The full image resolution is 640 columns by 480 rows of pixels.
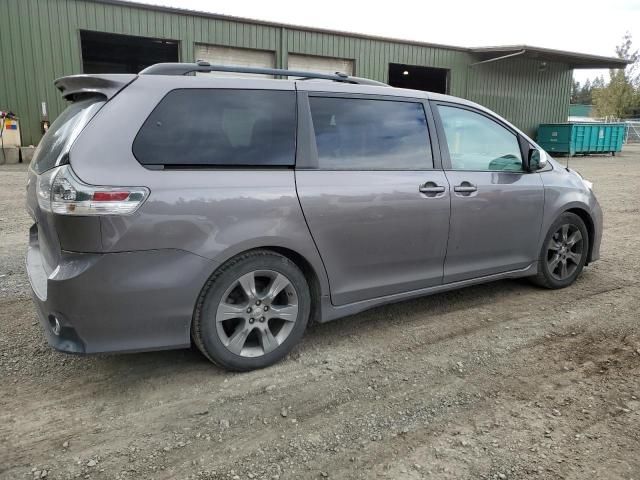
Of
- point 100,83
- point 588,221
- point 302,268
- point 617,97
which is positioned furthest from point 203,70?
point 617,97

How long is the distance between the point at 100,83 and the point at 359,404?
2.30m

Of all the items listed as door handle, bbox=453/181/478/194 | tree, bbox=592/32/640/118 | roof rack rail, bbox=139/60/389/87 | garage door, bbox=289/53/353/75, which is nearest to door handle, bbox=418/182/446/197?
door handle, bbox=453/181/478/194

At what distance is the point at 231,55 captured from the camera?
1772cm

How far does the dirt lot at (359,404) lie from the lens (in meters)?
→ 2.36

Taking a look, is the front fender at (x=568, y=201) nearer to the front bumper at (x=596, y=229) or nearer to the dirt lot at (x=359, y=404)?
the front bumper at (x=596, y=229)

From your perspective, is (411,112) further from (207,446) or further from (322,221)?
(207,446)

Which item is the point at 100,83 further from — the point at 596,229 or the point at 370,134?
the point at 596,229

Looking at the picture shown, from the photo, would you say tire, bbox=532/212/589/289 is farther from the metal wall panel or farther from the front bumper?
the metal wall panel

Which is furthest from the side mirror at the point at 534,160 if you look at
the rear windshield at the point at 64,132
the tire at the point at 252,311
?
the rear windshield at the point at 64,132

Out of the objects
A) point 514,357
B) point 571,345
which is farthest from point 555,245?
point 514,357

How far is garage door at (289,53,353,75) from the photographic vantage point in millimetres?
18938

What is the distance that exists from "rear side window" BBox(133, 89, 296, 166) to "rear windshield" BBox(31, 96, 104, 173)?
0.34 meters

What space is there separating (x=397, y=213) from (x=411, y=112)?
81cm

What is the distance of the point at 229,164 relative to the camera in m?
3.02
